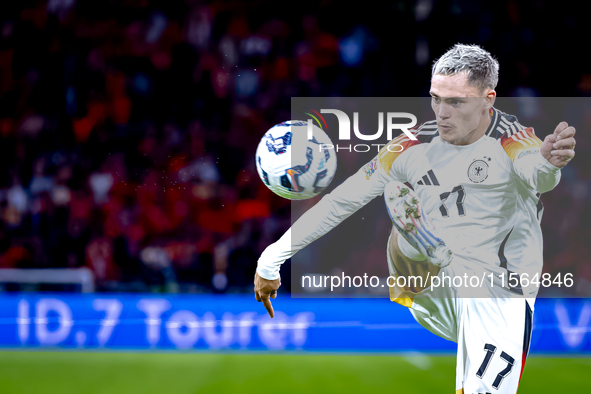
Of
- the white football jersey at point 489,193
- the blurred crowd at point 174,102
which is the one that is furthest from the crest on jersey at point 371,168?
the blurred crowd at point 174,102

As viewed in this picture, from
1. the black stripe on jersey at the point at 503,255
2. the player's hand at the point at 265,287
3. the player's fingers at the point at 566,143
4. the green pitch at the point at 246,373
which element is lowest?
the green pitch at the point at 246,373

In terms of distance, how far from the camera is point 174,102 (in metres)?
4.14

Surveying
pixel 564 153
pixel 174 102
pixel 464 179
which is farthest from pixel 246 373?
pixel 174 102

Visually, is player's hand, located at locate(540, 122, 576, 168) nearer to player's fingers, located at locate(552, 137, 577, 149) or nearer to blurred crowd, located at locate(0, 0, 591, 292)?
player's fingers, located at locate(552, 137, 577, 149)

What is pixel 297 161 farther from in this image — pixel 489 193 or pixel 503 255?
pixel 503 255

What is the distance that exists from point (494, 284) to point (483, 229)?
8.3 inches

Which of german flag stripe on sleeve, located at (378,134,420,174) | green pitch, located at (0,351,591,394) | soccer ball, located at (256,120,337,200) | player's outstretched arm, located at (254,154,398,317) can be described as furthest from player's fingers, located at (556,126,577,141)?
green pitch, located at (0,351,591,394)

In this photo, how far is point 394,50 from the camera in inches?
149

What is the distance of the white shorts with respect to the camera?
1663 millimetres

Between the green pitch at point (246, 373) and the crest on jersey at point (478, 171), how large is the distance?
141 cm

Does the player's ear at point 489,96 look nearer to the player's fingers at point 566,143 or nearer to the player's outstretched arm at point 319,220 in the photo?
the player's fingers at point 566,143

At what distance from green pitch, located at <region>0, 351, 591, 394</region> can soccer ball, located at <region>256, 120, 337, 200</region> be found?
128 cm

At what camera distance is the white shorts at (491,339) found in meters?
1.66

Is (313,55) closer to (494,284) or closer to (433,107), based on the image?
(433,107)
